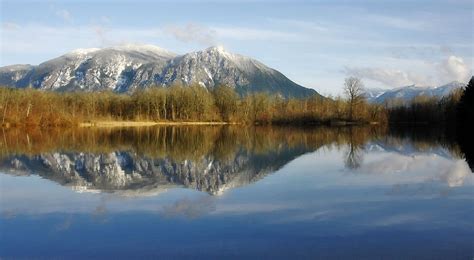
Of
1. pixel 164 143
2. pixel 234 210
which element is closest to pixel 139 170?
pixel 234 210

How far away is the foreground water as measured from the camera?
433 inches

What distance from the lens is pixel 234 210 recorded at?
1521 cm

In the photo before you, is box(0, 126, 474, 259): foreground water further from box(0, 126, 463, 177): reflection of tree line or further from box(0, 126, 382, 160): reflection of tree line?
box(0, 126, 382, 160): reflection of tree line

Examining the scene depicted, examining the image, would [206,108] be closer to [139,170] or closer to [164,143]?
[164,143]

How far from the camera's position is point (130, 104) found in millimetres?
127625

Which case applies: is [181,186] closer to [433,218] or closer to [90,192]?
[90,192]

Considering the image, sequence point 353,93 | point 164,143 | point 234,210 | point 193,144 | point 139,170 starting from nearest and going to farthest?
1. point 234,210
2. point 139,170
3. point 193,144
4. point 164,143
5. point 353,93

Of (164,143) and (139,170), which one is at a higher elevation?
(164,143)

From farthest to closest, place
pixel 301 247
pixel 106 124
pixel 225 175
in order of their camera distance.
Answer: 1. pixel 106 124
2. pixel 225 175
3. pixel 301 247

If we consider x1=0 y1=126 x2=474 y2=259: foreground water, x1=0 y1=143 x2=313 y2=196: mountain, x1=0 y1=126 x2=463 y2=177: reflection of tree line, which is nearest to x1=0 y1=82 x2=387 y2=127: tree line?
x1=0 y1=126 x2=463 y2=177: reflection of tree line

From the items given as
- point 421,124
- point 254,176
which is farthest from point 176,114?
point 254,176

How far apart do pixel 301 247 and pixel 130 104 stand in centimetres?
12051

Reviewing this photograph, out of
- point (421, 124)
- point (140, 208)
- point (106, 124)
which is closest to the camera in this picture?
point (140, 208)

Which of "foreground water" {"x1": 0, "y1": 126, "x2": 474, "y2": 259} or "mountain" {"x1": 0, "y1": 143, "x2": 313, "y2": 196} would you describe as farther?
"mountain" {"x1": 0, "y1": 143, "x2": 313, "y2": 196}
